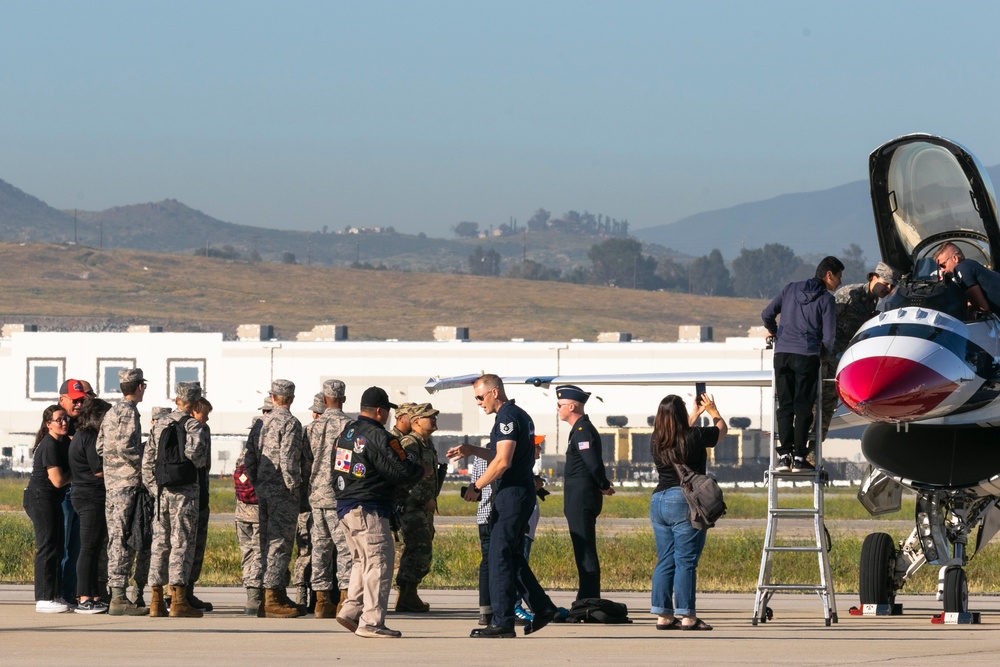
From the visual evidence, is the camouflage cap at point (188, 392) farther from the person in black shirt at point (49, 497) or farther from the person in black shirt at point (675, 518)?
the person in black shirt at point (675, 518)

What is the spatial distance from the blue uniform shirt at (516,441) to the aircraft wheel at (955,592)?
458 cm

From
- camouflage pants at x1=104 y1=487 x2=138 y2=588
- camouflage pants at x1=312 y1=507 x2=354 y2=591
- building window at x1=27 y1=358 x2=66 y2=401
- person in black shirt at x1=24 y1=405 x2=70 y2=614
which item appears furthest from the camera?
building window at x1=27 y1=358 x2=66 y2=401

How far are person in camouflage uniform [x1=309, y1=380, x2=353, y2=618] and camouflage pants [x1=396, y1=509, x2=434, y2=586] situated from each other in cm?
107

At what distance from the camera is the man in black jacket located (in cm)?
1238

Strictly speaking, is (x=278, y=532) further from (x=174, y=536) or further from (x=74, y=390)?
(x=74, y=390)

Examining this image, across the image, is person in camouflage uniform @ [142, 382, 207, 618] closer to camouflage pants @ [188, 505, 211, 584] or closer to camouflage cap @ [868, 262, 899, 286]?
camouflage pants @ [188, 505, 211, 584]

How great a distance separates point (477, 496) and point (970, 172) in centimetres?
581

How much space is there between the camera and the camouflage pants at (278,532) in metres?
14.5

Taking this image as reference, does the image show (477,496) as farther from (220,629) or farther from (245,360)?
(245,360)

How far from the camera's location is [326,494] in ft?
46.3

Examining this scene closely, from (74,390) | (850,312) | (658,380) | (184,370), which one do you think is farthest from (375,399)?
(184,370)

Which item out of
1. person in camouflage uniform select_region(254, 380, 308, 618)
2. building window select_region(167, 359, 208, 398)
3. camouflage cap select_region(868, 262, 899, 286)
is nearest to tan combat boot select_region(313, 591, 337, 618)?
person in camouflage uniform select_region(254, 380, 308, 618)

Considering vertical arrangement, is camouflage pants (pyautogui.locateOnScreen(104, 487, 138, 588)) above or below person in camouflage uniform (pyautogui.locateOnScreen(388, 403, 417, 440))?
below

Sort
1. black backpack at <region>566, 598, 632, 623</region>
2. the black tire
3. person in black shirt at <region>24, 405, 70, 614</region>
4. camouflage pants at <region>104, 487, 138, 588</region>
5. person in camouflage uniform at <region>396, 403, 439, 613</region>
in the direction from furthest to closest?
the black tire → person in camouflage uniform at <region>396, 403, 439, 613</region> → person in black shirt at <region>24, 405, 70, 614</region> → camouflage pants at <region>104, 487, 138, 588</region> → black backpack at <region>566, 598, 632, 623</region>
